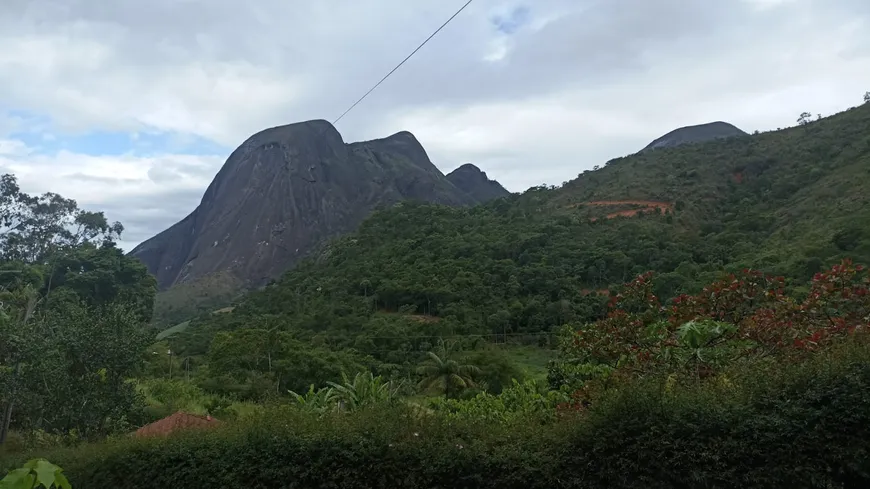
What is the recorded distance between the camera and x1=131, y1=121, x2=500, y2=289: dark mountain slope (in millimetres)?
83250

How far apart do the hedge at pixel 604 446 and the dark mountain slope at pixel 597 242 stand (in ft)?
62.8

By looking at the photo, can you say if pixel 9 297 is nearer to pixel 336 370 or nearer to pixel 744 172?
pixel 336 370

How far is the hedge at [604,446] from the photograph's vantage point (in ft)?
12.6

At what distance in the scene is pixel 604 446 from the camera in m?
4.54

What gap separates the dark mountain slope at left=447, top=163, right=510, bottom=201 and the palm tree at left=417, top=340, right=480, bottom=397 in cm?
8794

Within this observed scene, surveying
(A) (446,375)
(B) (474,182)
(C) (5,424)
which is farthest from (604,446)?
(B) (474,182)

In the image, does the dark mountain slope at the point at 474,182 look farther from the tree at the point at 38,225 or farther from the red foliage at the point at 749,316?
the red foliage at the point at 749,316

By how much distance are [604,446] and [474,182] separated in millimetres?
110696

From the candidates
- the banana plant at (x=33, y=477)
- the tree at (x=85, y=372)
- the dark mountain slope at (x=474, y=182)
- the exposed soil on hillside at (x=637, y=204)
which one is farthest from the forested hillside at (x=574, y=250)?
the dark mountain slope at (x=474, y=182)

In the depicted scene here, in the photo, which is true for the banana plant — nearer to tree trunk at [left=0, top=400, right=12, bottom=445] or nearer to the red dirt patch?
tree trunk at [left=0, top=400, right=12, bottom=445]

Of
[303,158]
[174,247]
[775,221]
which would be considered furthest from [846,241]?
[174,247]

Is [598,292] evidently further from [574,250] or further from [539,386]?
[539,386]

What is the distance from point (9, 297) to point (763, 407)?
23134 mm

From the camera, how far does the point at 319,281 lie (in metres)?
45.6
